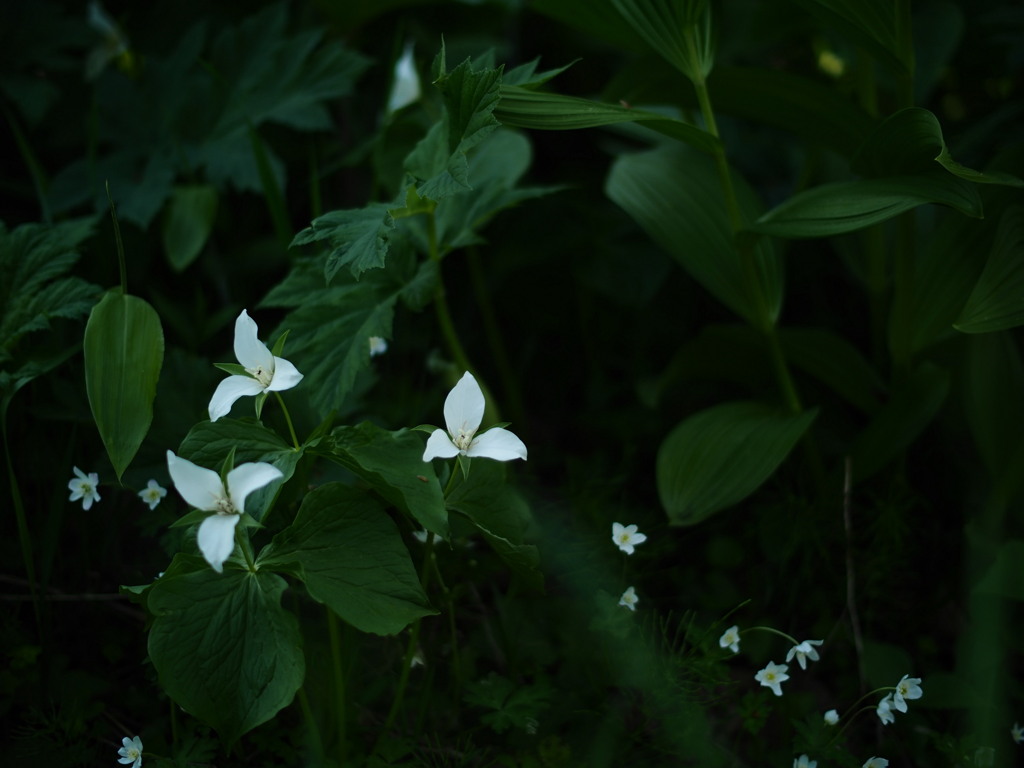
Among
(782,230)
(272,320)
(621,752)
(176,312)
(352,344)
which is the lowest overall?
(621,752)

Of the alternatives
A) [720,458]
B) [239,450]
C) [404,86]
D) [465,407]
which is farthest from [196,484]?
Result: [404,86]

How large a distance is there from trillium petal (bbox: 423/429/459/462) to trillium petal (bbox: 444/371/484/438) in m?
0.05

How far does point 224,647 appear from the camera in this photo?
969 millimetres

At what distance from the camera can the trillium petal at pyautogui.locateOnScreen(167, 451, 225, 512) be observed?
2.95 ft

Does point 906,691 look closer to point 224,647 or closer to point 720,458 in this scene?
point 720,458

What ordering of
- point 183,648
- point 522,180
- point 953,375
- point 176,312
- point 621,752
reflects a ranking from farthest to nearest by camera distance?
point 522,180 → point 176,312 → point 953,375 → point 621,752 → point 183,648

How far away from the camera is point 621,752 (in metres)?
1.20

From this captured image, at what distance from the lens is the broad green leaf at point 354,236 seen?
3.51 ft

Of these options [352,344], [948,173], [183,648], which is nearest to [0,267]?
[352,344]

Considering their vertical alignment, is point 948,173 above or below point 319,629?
above

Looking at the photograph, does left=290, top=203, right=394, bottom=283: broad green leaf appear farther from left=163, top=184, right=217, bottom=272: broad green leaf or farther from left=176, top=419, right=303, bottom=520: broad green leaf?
left=163, top=184, right=217, bottom=272: broad green leaf

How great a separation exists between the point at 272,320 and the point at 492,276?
558 millimetres

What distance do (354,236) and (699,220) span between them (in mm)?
709

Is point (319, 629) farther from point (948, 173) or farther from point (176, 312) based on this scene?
point (948, 173)
